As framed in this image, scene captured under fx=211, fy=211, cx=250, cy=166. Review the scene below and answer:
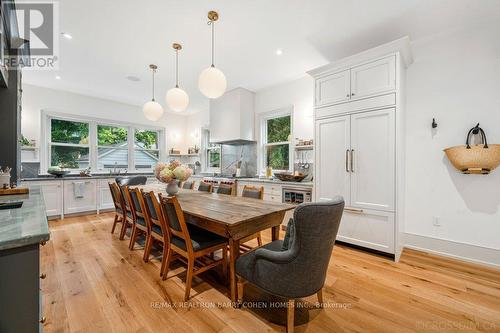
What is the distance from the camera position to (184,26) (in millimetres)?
2580

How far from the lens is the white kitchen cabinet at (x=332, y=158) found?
2922 mm

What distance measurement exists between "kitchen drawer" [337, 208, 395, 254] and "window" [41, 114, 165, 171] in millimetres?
5575

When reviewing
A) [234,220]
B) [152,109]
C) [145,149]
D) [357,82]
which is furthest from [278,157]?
[145,149]

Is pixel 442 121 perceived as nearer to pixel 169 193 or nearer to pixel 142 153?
pixel 169 193

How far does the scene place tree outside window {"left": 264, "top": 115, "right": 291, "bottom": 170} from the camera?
4.50m

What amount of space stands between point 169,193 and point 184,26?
2.12 metres

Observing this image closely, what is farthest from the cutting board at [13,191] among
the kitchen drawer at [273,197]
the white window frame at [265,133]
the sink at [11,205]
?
the white window frame at [265,133]

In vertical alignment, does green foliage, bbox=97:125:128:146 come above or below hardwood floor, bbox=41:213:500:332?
above

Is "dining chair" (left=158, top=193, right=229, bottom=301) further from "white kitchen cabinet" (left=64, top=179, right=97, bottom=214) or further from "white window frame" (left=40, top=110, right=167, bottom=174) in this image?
"white window frame" (left=40, top=110, right=167, bottom=174)

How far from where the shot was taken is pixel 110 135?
5.64 m

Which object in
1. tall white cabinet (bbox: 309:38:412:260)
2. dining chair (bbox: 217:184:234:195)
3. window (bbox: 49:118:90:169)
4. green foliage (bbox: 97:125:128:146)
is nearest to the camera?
tall white cabinet (bbox: 309:38:412:260)
